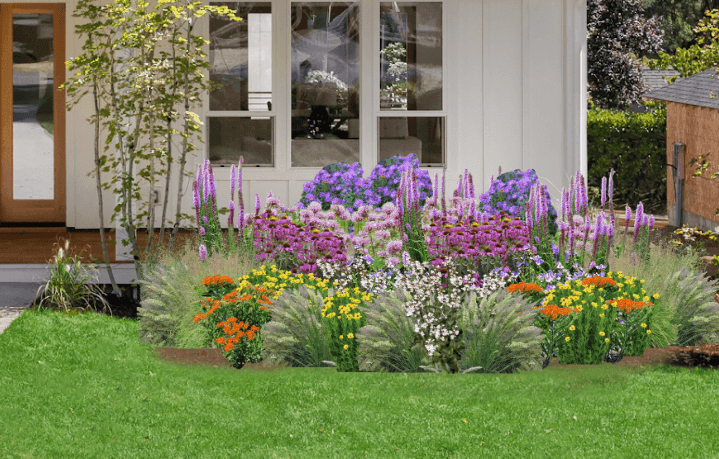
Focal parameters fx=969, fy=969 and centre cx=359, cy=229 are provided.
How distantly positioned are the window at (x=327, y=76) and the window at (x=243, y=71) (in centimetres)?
32

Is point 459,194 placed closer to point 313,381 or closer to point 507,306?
point 507,306

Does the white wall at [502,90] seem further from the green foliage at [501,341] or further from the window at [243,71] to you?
the green foliage at [501,341]

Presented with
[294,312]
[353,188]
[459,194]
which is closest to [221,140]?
[353,188]

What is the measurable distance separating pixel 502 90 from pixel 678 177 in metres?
7.59

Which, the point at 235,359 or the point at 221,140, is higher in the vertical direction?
the point at 221,140

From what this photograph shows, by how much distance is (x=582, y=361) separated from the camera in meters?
6.11

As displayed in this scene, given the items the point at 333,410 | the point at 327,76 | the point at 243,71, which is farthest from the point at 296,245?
the point at 243,71

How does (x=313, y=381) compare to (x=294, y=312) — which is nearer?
(x=313, y=381)

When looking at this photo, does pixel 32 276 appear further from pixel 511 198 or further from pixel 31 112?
pixel 511 198

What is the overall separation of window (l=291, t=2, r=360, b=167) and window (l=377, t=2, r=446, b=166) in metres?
0.33

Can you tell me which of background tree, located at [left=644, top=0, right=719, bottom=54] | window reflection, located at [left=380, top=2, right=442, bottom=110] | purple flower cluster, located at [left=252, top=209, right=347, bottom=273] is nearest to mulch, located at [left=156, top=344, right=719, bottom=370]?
purple flower cluster, located at [left=252, top=209, right=347, bottom=273]

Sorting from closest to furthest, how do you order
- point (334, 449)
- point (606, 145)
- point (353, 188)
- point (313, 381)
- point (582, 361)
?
point (334, 449) → point (313, 381) → point (582, 361) → point (353, 188) → point (606, 145)

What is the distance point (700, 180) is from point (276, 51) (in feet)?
27.7

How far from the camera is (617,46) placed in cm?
2350
